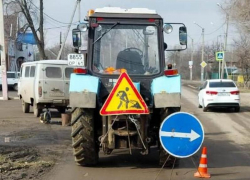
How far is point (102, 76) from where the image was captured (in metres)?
8.88

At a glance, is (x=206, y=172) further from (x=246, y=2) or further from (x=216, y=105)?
(x=246, y=2)

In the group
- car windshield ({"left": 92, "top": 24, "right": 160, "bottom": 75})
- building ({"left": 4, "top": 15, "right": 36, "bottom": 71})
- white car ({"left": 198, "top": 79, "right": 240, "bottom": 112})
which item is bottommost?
white car ({"left": 198, "top": 79, "right": 240, "bottom": 112})

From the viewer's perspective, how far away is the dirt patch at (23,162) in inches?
320

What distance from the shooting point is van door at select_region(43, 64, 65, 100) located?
697 inches

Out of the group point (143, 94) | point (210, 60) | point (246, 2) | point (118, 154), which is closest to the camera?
point (143, 94)

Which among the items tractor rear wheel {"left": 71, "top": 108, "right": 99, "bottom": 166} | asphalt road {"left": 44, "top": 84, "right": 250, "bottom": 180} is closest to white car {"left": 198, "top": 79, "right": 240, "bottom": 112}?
asphalt road {"left": 44, "top": 84, "right": 250, "bottom": 180}

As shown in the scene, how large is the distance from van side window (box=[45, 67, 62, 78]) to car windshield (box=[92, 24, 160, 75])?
9137mm

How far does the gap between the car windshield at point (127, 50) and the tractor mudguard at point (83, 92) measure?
0.59 meters

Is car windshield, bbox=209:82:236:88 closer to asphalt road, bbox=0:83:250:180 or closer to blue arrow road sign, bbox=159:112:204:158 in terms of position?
asphalt road, bbox=0:83:250:180

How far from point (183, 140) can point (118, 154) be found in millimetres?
3055

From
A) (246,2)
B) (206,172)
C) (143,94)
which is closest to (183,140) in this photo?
(206,172)

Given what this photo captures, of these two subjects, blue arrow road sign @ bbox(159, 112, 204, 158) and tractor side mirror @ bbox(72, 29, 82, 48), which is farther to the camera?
tractor side mirror @ bbox(72, 29, 82, 48)

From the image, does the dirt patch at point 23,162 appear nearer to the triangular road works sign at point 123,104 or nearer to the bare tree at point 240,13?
the triangular road works sign at point 123,104

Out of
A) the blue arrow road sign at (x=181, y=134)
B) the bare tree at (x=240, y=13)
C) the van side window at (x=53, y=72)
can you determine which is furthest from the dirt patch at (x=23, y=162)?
the bare tree at (x=240, y=13)
